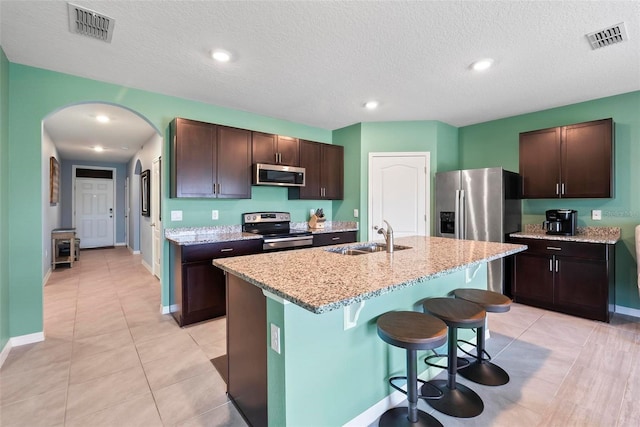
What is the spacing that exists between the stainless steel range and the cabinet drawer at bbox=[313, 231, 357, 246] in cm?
17

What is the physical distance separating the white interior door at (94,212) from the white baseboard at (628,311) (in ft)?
35.0

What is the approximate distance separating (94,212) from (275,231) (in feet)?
22.8

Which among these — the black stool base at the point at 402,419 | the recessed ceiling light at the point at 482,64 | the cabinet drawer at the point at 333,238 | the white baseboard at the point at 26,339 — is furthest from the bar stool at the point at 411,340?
the white baseboard at the point at 26,339

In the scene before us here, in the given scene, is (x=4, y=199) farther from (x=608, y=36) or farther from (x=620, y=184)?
(x=620, y=184)

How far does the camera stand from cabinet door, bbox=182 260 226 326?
2947 mm

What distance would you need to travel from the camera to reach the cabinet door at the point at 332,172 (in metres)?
4.55

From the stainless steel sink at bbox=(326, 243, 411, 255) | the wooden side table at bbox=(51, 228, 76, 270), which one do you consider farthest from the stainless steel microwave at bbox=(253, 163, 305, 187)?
the wooden side table at bbox=(51, 228, 76, 270)

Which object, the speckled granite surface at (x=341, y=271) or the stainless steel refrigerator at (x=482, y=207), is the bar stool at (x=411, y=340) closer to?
the speckled granite surface at (x=341, y=271)

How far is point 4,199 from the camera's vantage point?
2416 millimetres

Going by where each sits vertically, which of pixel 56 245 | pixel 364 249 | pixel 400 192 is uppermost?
pixel 400 192

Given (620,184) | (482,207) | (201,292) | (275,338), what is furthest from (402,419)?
(620,184)

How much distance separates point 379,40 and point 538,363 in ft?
9.23

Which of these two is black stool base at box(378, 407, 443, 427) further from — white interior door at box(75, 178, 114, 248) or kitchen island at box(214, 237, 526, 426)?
white interior door at box(75, 178, 114, 248)

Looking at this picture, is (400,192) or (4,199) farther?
(400,192)
